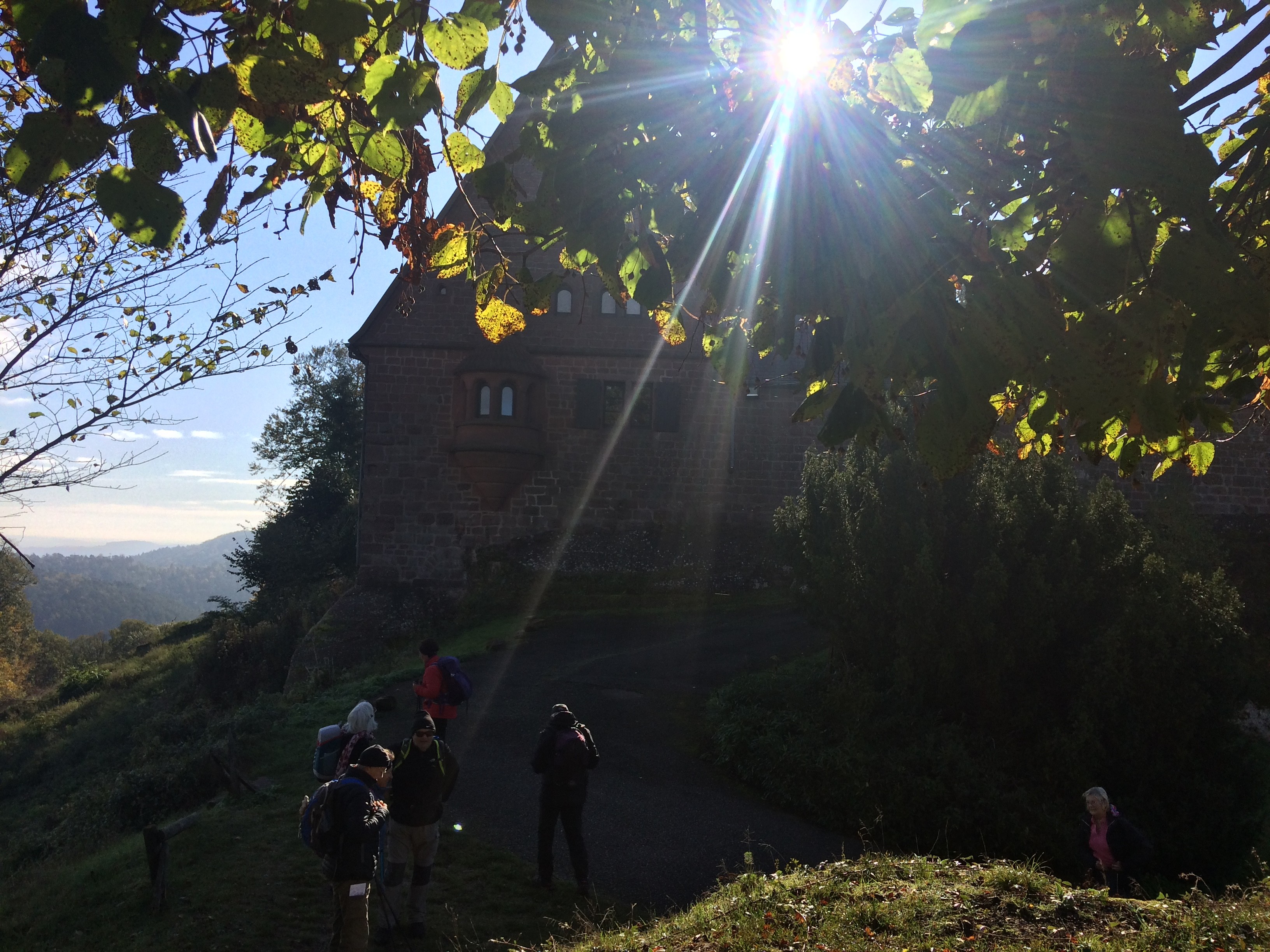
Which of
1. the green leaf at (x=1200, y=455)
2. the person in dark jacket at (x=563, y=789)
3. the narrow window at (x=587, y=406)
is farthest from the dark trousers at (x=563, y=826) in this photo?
the narrow window at (x=587, y=406)

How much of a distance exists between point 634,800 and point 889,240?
738cm

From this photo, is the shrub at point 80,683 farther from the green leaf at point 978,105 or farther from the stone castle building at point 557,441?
the green leaf at point 978,105

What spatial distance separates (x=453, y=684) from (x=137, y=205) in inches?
274

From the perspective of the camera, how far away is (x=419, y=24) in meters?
3.57

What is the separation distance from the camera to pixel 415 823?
6500 millimetres

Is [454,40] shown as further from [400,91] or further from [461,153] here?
[461,153]

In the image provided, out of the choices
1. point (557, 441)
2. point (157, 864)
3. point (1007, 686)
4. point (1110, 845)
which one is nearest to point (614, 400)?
point (557, 441)

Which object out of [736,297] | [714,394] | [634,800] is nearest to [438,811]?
[634,800]

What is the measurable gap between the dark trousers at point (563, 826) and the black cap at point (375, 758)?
5.45 ft

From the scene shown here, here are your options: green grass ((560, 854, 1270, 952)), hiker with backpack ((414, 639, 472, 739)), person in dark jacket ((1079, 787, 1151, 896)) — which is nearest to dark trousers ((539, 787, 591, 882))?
green grass ((560, 854, 1270, 952))

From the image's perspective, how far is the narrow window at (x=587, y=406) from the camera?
21.9m

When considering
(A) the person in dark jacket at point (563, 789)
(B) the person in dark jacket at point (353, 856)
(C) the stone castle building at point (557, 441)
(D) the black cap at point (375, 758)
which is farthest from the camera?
(C) the stone castle building at point (557, 441)

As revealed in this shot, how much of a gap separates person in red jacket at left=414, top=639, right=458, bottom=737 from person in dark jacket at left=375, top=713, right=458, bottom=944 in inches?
90.2

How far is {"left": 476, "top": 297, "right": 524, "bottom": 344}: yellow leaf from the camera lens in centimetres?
493
